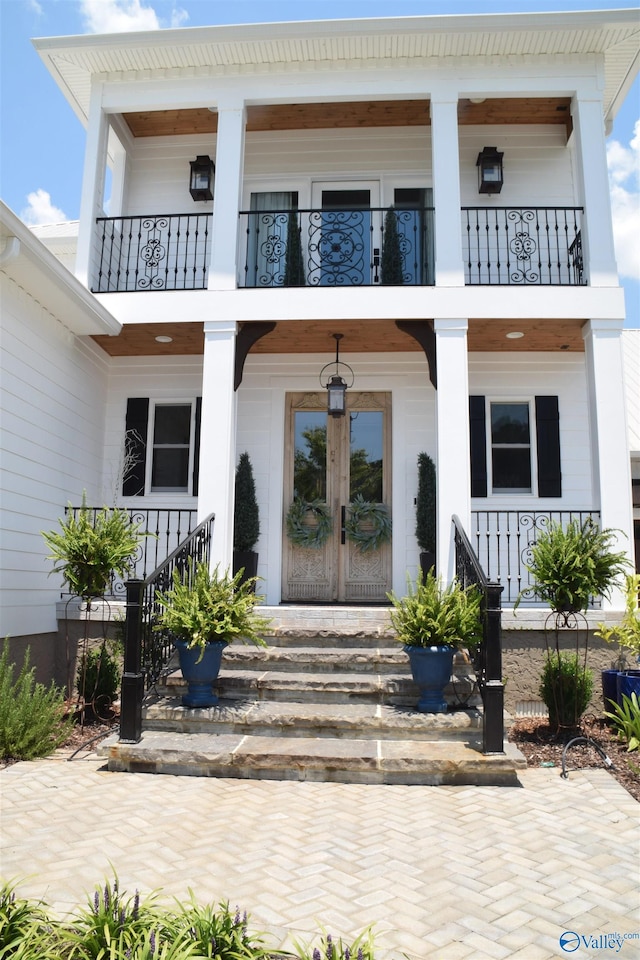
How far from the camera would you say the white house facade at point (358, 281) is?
7.59 m

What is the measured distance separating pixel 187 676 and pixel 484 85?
22.9 ft

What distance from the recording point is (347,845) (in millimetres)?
3738

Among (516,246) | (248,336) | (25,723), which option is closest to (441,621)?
(25,723)

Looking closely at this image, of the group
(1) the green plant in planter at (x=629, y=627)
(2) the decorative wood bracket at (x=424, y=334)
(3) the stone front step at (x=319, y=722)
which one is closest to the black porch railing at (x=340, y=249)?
(2) the decorative wood bracket at (x=424, y=334)

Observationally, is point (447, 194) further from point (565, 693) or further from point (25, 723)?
point (25, 723)

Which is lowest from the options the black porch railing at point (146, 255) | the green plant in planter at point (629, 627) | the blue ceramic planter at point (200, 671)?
the blue ceramic planter at point (200, 671)

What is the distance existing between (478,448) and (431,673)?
389 cm

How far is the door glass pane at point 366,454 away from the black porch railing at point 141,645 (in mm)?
2940

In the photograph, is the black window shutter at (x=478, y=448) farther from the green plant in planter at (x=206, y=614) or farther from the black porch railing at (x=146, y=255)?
the green plant in planter at (x=206, y=614)

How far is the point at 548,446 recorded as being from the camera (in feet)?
28.5

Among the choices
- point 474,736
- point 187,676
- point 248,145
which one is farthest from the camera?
point 248,145

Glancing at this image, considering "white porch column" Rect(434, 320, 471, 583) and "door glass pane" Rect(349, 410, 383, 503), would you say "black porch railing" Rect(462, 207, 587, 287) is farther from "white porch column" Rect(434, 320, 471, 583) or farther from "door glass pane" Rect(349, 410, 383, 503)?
"door glass pane" Rect(349, 410, 383, 503)

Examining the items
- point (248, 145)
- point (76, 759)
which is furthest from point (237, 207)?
point (76, 759)

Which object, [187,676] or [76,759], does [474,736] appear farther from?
[76,759]
